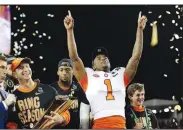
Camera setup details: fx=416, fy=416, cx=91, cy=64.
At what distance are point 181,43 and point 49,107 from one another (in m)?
1.65

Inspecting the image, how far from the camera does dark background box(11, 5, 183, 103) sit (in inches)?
182

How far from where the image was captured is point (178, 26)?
473cm

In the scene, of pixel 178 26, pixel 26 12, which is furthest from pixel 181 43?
pixel 26 12

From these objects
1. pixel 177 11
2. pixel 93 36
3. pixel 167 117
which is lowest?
pixel 167 117

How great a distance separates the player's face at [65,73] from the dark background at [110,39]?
2.4 inches

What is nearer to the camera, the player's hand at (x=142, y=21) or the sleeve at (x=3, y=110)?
the sleeve at (x=3, y=110)

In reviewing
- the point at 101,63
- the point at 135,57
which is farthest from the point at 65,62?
the point at 135,57

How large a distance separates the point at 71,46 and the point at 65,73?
31 centimetres

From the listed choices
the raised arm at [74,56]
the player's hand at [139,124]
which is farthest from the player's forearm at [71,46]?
the player's hand at [139,124]

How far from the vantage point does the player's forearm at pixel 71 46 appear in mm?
4590

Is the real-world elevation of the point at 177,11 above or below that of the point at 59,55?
above

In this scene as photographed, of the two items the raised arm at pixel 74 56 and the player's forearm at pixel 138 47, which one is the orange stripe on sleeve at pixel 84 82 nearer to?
the raised arm at pixel 74 56
